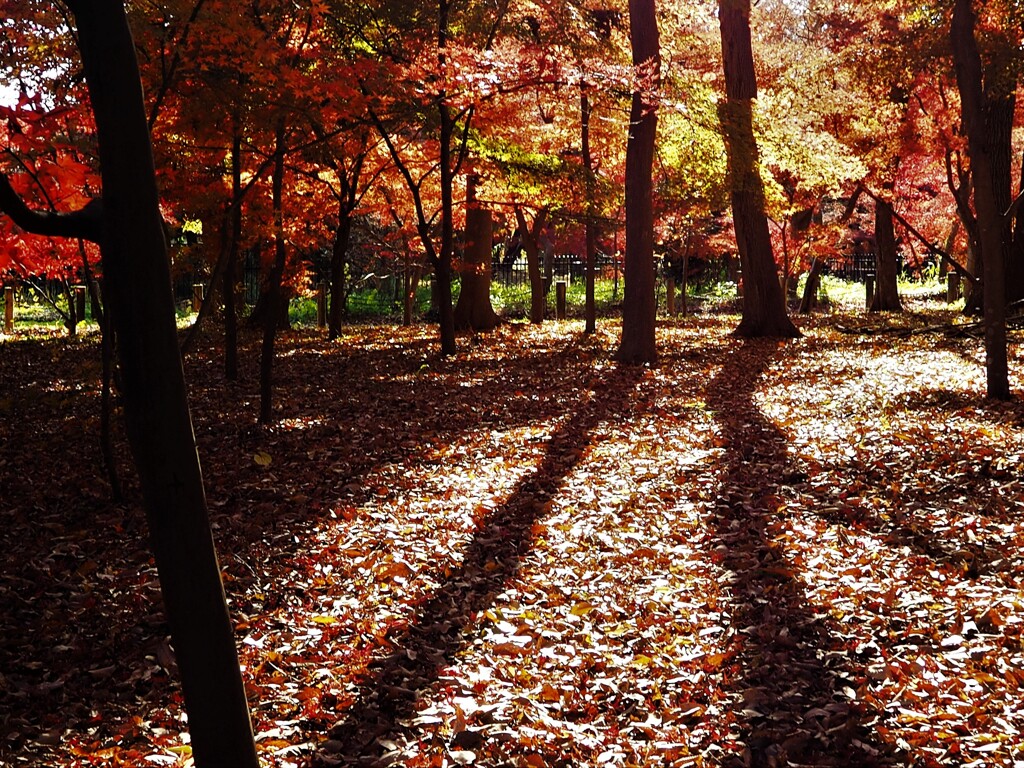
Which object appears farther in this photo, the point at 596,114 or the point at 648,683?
the point at 596,114

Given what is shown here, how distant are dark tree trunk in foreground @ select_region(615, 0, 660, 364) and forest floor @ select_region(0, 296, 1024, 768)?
3.21m

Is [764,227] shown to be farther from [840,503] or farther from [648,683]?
[648,683]

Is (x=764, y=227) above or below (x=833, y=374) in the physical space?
above

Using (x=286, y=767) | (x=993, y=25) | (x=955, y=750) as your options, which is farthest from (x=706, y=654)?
(x=993, y=25)

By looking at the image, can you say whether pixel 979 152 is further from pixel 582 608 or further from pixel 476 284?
pixel 476 284

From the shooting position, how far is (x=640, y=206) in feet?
42.9

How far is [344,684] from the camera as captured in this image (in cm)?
404

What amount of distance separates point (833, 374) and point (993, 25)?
18.9 ft

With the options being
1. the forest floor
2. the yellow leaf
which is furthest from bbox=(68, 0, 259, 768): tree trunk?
the yellow leaf

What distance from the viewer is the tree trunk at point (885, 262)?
843 inches

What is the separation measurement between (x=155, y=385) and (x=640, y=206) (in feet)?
37.1

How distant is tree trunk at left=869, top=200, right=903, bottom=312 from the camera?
2141 centimetres

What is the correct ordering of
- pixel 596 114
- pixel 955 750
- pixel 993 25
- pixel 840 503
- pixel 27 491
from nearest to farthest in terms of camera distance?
pixel 955 750 → pixel 840 503 → pixel 27 491 → pixel 993 25 → pixel 596 114

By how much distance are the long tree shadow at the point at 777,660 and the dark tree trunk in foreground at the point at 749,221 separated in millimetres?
9617
